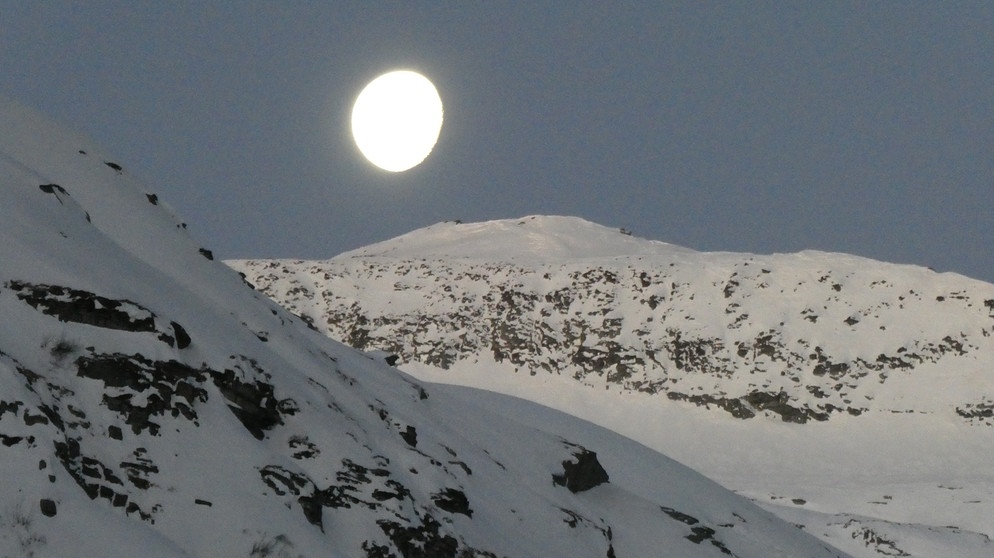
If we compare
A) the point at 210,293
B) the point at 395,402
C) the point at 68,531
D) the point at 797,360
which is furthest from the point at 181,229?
the point at 797,360

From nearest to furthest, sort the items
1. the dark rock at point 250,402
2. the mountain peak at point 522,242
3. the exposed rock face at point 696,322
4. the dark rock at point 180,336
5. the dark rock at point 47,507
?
the dark rock at point 47,507 < the dark rock at point 180,336 < the dark rock at point 250,402 < the exposed rock face at point 696,322 < the mountain peak at point 522,242

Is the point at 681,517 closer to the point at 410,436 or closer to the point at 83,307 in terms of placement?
the point at 410,436

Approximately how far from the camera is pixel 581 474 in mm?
25953

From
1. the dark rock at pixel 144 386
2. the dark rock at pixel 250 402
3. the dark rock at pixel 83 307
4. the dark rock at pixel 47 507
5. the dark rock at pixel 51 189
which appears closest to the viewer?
the dark rock at pixel 47 507

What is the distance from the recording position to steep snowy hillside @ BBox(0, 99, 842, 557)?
1062 centimetres

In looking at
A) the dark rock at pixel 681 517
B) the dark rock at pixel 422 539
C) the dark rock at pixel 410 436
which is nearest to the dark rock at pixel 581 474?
the dark rock at pixel 681 517

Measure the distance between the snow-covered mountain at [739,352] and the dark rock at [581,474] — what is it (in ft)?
70.8

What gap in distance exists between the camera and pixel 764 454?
6075 cm

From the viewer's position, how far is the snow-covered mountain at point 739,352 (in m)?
58.1

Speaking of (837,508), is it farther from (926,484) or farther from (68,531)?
(68,531)

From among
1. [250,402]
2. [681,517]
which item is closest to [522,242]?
[681,517]

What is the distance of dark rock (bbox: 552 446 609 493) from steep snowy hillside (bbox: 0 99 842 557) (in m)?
0.42

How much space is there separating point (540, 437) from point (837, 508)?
26.1 m

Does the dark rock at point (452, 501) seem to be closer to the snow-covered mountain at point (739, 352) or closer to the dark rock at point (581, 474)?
the dark rock at point (581, 474)
